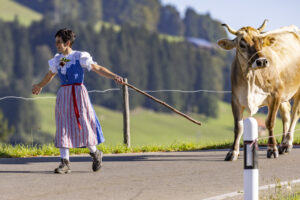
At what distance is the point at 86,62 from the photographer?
9586 millimetres

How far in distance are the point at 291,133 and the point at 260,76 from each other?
1824 mm

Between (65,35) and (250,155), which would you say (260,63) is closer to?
(65,35)

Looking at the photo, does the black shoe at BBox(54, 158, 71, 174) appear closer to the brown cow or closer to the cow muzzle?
the brown cow

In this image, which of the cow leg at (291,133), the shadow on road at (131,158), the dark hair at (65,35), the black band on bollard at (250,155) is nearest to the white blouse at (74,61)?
the dark hair at (65,35)

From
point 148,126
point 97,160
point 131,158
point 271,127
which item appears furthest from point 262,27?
point 148,126

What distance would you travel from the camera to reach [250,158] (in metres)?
6.51

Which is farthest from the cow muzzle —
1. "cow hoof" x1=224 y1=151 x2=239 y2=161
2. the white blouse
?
the white blouse

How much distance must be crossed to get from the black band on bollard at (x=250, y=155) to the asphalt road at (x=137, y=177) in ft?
4.56

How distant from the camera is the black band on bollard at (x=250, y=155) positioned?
255 inches

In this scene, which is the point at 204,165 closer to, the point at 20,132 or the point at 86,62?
the point at 86,62

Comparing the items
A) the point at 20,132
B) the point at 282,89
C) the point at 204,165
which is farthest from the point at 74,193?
the point at 20,132

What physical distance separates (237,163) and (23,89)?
164019mm

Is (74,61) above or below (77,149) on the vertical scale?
above

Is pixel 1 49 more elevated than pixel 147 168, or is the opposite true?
pixel 1 49
